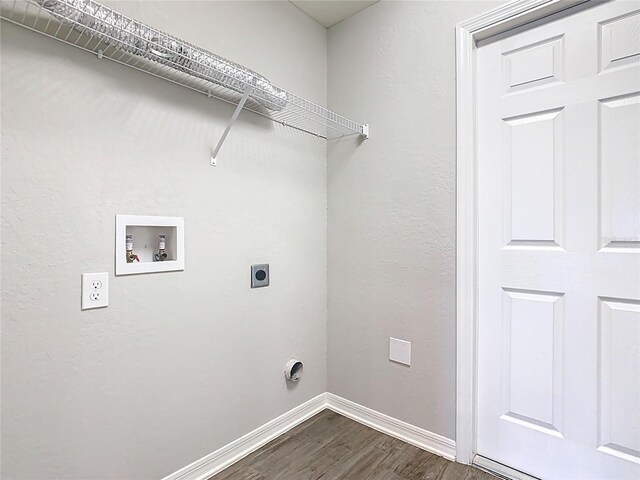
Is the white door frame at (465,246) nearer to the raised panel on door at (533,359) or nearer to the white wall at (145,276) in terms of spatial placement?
the raised panel on door at (533,359)

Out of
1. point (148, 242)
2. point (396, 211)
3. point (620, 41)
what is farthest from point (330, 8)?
point (148, 242)

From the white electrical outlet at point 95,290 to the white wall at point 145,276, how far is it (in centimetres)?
2

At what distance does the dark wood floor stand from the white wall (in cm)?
17

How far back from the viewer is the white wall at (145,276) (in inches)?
42.6

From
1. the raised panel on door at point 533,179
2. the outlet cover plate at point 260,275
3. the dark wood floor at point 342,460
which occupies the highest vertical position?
the raised panel on door at point 533,179

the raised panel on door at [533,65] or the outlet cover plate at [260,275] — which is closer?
the raised panel on door at [533,65]

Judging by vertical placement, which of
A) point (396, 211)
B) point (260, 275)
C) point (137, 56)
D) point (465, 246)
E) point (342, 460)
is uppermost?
point (137, 56)

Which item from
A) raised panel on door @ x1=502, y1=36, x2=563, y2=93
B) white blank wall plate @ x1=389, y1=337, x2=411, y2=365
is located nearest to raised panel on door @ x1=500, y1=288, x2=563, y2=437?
white blank wall plate @ x1=389, y1=337, x2=411, y2=365

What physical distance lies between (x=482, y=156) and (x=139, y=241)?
1648 mm

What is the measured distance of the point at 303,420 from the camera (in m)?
1.98

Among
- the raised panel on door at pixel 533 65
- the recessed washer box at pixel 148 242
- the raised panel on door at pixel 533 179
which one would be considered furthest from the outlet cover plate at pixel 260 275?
the raised panel on door at pixel 533 65

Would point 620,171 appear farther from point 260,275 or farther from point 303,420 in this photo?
point 303,420

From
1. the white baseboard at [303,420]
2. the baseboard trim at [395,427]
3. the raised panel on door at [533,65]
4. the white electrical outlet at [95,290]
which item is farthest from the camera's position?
the baseboard trim at [395,427]

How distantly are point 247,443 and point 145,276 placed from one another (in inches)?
40.7
